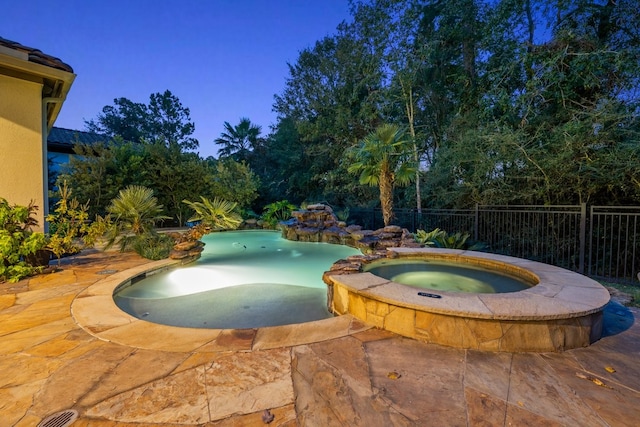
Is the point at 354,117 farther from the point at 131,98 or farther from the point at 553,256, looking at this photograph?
the point at 131,98

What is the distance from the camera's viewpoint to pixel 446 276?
427cm

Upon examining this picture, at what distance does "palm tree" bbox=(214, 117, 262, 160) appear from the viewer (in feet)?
63.2

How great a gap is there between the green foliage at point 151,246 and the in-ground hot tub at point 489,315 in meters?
4.68

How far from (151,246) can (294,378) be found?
569cm

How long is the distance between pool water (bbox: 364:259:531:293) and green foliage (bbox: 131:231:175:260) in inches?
175

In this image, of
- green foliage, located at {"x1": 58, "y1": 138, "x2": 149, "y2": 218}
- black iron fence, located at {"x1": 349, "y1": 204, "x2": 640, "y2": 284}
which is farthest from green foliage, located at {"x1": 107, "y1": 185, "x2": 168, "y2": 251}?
black iron fence, located at {"x1": 349, "y1": 204, "x2": 640, "y2": 284}

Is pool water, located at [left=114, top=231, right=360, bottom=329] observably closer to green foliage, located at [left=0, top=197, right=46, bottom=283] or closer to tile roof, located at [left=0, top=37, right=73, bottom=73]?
green foliage, located at [left=0, top=197, right=46, bottom=283]

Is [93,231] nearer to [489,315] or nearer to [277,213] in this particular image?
[489,315]

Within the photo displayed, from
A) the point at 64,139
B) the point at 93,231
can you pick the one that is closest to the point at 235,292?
the point at 93,231

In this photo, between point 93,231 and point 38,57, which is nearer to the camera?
point 38,57

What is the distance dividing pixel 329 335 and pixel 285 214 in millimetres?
10850

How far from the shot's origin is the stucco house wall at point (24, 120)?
4551 mm

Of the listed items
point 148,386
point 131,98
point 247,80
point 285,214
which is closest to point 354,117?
point 285,214

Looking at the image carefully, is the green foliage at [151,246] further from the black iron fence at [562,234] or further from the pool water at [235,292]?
the black iron fence at [562,234]
